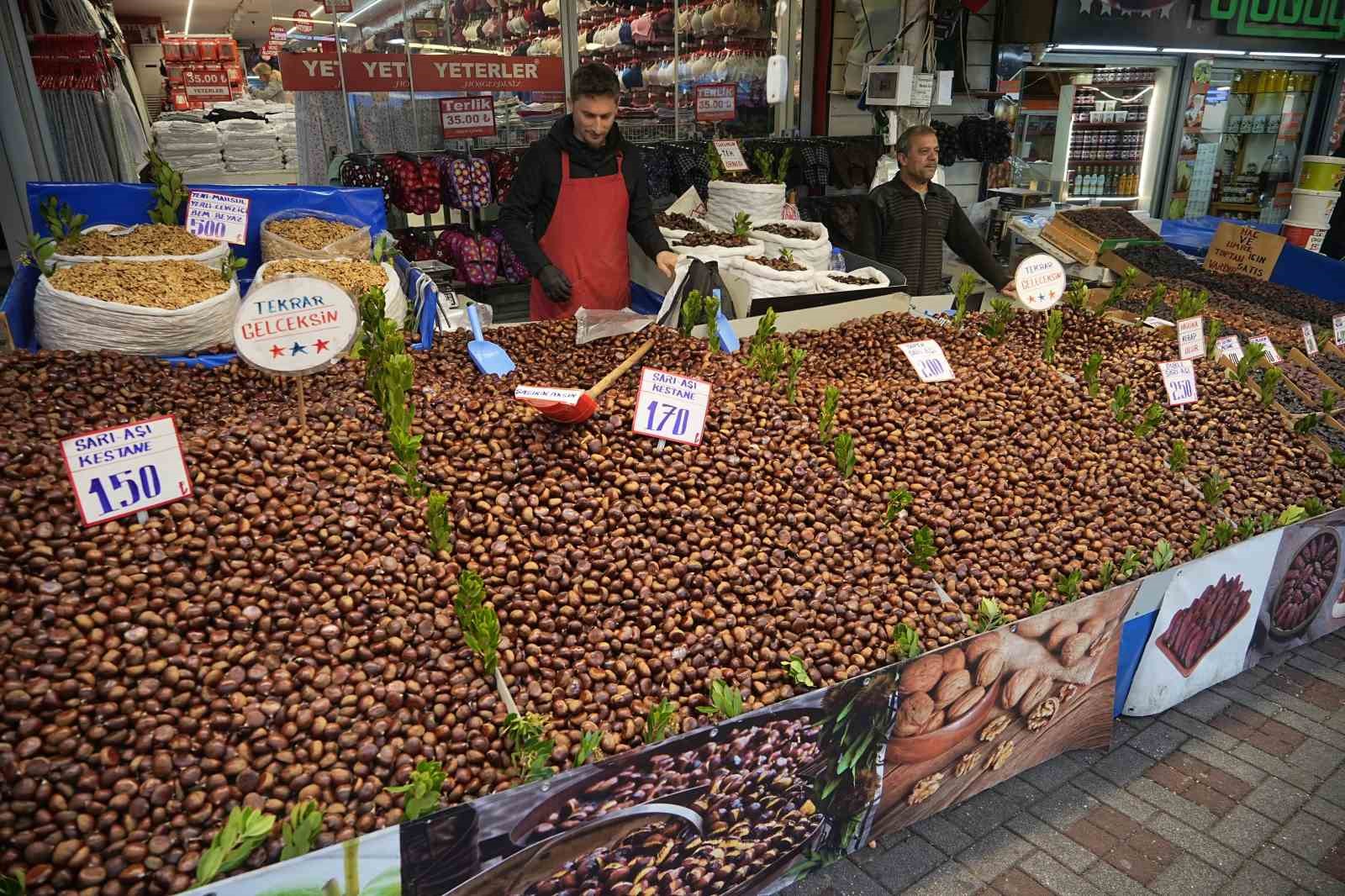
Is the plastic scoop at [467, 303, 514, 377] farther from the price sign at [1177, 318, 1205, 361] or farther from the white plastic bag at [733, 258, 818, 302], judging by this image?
the price sign at [1177, 318, 1205, 361]

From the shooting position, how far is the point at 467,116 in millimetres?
5910

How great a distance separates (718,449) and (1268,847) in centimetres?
183

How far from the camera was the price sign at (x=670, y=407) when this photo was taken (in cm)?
223

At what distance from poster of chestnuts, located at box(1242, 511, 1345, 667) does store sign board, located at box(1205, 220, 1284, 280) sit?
2892 mm

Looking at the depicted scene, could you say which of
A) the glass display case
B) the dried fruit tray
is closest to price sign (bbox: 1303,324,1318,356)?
the dried fruit tray

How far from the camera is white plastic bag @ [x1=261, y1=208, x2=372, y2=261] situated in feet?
11.0

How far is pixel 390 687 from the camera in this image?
1.60 metres

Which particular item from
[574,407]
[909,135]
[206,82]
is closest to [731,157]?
[909,135]

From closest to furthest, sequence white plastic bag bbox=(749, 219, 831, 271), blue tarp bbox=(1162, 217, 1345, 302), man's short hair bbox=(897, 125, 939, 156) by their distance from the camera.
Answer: white plastic bag bbox=(749, 219, 831, 271)
man's short hair bbox=(897, 125, 939, 156)
blue tarp bbox=(1162, 217, 1345, 302)

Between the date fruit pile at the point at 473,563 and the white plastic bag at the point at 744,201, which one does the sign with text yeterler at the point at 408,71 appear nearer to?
the white plastic bag at the point at 744,201

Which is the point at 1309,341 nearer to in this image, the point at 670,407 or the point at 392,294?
the point at 670,407

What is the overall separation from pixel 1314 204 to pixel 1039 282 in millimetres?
4362

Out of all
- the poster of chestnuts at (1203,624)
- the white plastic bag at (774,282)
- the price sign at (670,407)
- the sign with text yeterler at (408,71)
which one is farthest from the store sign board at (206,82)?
the poster of chestnuts at (1203,624)

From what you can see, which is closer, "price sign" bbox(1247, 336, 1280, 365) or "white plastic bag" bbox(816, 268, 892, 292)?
"price sign" bbox(1247, 336, 1280, 365)
